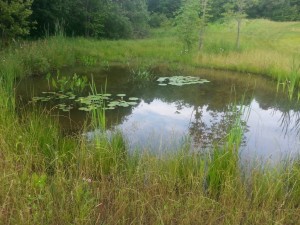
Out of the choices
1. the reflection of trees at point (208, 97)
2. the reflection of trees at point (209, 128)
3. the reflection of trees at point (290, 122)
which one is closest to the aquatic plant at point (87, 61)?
the reflection of trees at point (208, 97)

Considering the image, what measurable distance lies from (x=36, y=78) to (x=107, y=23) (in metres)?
12.6

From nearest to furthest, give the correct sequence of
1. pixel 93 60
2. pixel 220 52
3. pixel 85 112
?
pixel 85 112 → pixel 93 60 → pixel 220 52

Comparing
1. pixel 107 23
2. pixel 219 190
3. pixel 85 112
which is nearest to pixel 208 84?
pixel 85 112

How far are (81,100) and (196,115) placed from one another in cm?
228

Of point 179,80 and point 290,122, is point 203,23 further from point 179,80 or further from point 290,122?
point 290,122

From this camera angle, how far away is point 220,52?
41.1ft

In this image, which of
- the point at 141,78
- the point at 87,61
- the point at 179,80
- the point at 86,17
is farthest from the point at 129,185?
the point at 86,17

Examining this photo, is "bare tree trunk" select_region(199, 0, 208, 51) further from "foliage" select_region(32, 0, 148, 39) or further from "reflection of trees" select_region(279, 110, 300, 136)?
"reflection of trees" select_region(279, 110, 300, 136)

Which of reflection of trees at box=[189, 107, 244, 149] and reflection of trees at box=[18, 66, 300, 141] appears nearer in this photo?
reflection of trees at box=[189, 107, 244, 149]

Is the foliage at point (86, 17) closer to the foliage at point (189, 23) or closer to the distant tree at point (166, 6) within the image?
the foliage at point (189, 23)

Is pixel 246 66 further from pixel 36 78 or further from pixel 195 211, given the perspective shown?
pixel 195 211

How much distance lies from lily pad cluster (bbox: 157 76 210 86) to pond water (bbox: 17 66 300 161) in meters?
0.20

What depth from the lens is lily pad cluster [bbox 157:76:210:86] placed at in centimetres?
854

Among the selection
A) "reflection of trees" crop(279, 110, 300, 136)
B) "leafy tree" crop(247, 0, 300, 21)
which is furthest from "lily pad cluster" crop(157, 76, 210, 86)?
"leafy tree" crop(247, 0, 300, 21)
